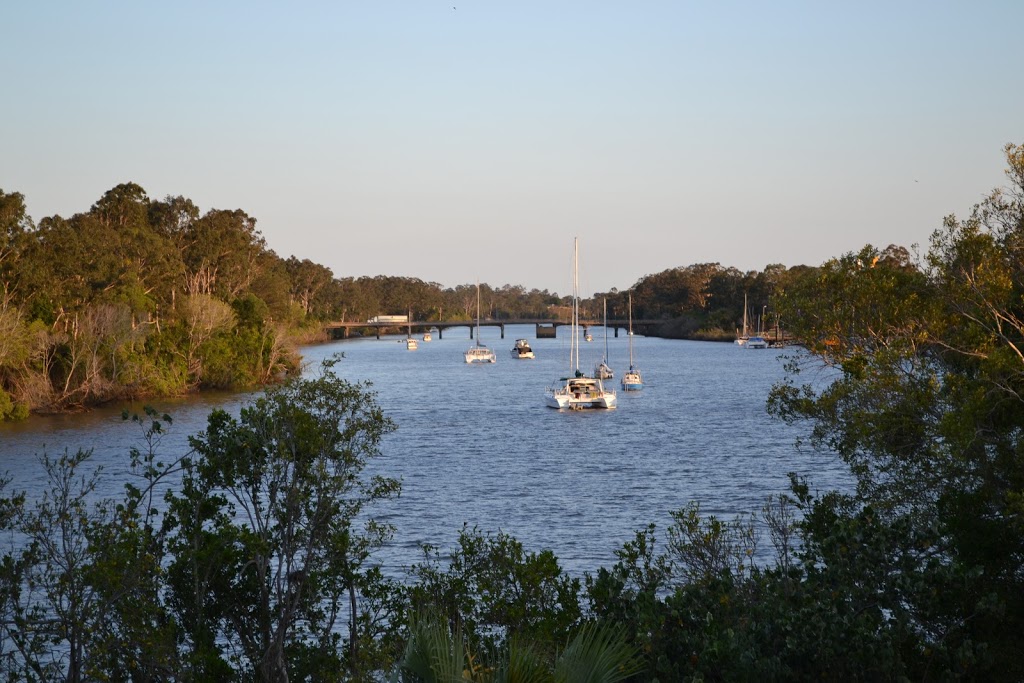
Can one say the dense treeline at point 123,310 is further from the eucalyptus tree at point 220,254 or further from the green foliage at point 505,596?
the green foliage at point 505,596

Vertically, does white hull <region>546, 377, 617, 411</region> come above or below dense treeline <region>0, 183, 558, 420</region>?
below

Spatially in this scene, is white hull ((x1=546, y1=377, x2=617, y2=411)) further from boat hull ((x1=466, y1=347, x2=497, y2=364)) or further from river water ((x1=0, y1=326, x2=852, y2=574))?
boat hull ((x1=466, y1=347, x2=497, y2=364))

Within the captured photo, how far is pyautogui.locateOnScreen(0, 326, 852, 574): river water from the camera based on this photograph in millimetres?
33938

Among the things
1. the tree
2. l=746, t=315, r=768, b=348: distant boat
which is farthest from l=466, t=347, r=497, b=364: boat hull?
the tree

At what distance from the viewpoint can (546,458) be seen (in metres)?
→ 49.9

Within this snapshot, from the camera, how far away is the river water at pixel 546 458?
33.9 meters

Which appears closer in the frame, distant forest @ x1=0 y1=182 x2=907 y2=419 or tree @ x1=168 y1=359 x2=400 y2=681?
tree @ x1=168 y1=359 x2=400 y2=681

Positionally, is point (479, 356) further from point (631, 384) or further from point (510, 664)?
point (510, 664)

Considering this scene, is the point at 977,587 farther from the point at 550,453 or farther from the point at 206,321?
the point at 206,321

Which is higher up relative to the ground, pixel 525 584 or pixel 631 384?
pixel 525 584

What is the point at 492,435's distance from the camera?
58938mm

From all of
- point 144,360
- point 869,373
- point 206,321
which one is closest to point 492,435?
point 144,360

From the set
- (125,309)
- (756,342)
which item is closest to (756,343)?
(756,342)

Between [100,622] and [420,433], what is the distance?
4828cm
